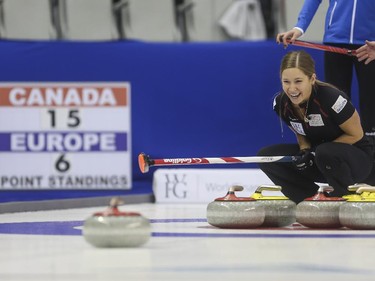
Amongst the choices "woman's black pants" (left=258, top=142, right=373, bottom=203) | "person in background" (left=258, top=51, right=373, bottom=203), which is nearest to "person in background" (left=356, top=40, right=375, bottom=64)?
"person in background" (left=258, top=51, right=373, bottom=203)

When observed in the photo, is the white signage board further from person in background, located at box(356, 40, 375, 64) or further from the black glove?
the black glove

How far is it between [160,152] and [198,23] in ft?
3.09

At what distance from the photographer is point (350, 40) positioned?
4.52 m

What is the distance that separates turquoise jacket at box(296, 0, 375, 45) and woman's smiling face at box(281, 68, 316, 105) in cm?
82

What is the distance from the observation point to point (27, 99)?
6.13 m

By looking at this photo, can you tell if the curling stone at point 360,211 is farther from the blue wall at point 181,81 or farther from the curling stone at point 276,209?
the blue wall at point 181,81

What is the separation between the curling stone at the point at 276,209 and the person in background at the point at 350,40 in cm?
94

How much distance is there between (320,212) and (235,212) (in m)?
0.31

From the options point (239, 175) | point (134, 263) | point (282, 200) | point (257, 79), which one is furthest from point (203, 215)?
point (134, 263)

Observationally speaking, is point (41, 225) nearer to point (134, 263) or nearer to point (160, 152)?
point (134, 263)

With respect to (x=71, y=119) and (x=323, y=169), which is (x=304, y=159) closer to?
(x=323, y=169)

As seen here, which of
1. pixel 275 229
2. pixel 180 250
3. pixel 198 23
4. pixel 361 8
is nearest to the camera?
pixel 180 250

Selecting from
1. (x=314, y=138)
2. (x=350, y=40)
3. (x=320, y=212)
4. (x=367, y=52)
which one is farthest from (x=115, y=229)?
(x=350, y=40)

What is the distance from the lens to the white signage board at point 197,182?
604 centimetres
